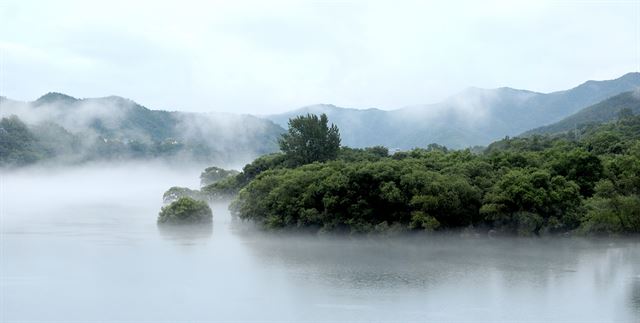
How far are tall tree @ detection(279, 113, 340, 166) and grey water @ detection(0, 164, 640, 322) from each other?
1052 centimetres

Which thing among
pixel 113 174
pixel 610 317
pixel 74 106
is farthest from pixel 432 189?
pixel 74 106

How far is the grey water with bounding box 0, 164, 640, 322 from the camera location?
18062 mm

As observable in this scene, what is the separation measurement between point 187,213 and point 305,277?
1837 cm

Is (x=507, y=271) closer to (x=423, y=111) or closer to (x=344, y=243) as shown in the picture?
(x=344, y=243)

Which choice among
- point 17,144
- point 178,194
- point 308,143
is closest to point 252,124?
point 17,144

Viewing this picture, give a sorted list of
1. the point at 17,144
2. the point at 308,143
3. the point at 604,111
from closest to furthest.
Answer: the point at 308,143, the point at 17,144, the point at 604,111

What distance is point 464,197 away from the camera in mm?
31797

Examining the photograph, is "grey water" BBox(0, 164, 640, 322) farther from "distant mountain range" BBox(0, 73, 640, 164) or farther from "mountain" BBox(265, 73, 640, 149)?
"mountain" BBox(265, 73, 640, 149)

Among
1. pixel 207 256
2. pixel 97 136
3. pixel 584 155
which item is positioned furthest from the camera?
→ pixel 97 136

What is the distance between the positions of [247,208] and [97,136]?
85.8m

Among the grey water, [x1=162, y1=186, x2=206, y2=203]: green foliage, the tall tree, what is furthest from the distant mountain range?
the grey water

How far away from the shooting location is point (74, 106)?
13038 cm

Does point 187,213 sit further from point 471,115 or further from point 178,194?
point 471,115

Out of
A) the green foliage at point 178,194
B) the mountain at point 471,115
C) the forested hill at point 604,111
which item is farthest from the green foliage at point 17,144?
the forested hill at point 604,111
